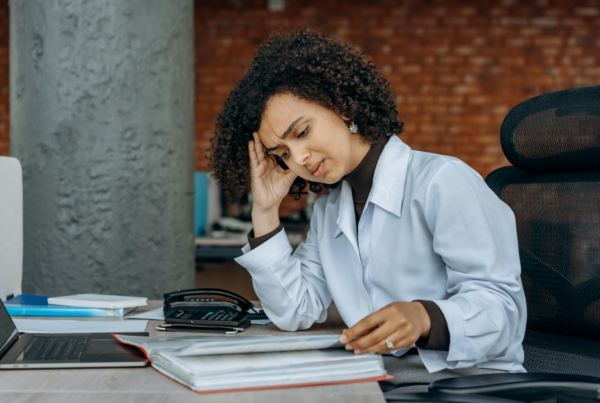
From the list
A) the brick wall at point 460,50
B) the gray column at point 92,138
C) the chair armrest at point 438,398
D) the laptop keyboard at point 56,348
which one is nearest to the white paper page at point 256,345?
A: the chair armrest at point 438,398

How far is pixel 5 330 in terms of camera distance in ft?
2.77

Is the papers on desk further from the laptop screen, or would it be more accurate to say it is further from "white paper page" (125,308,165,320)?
the laptop screen

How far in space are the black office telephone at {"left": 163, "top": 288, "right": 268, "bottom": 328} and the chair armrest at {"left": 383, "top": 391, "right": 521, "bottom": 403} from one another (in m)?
0.42

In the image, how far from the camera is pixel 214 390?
640 mm

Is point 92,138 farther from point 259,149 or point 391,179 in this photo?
point 391,179

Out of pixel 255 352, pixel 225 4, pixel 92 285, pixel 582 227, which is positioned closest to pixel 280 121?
pixel 255 352

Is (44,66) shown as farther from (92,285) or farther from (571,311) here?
(571,311)

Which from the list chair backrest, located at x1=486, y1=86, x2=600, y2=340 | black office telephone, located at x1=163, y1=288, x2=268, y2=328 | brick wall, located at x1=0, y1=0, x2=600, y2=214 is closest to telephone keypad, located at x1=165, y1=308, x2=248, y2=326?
black office telephone, located at x1=163, y1=288, x2=268, y2=328

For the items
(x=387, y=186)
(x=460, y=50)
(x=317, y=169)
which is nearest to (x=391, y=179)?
(x=387, y=186)

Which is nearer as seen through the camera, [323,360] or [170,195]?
[323,360]

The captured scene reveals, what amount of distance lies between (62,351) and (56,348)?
0.02m

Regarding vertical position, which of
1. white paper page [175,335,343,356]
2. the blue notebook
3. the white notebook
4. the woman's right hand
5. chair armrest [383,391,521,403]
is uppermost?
the woman's right hand

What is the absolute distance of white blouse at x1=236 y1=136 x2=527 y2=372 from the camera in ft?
→ 2.81

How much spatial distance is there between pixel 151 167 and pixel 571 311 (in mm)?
1276
